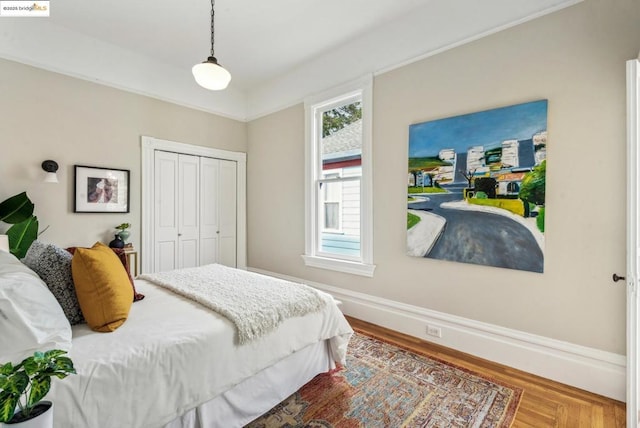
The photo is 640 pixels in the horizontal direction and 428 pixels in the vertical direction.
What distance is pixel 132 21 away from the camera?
307 cm

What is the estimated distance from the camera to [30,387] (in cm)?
81

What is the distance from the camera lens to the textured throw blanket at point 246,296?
65.6 inches

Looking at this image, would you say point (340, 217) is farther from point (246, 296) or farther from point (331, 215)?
point (246, 296)

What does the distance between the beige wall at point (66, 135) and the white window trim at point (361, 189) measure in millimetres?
1924

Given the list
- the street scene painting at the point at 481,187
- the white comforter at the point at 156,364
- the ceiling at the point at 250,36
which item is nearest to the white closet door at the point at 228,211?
the ceiling at the point at 250,36

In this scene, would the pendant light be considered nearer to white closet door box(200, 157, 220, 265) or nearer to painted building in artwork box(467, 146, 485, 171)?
painted building in artwork box(467, 146, 485, 171)

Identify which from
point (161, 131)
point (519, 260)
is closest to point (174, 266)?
point (161, 131)

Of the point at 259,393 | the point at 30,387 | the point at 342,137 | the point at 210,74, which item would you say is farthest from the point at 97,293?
the point at 342,137

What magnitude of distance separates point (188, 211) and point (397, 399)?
3.49m

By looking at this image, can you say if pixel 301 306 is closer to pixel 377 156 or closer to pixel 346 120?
pixel 377 156

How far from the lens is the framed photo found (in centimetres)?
A: 328

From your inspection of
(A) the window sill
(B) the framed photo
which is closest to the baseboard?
(A) the window sill

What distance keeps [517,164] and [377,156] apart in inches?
50.0

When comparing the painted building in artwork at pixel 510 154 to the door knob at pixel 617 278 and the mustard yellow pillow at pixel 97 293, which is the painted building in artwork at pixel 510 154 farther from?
the mustard yellow pillow at pixel 97 293
